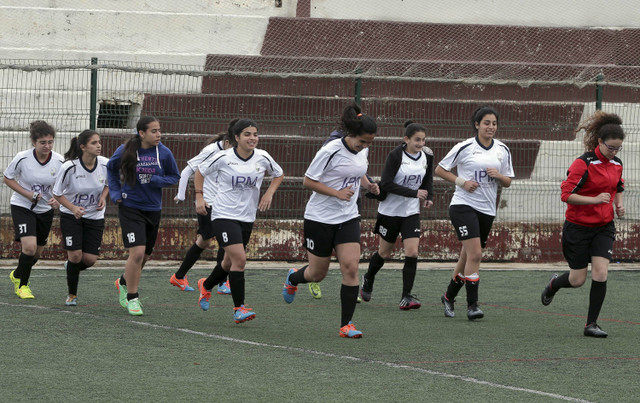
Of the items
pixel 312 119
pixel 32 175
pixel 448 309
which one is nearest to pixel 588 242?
pixel 448 309

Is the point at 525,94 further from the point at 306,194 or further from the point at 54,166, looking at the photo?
the point at 54,166

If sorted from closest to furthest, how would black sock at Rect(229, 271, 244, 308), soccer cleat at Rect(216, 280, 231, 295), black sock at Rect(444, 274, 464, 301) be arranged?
black sock at Rect(229, 271, 244, 308)
black sock at Rect(444, 274, 464, 301)
soccer cleat at Rect(216, 280, 231, 295)

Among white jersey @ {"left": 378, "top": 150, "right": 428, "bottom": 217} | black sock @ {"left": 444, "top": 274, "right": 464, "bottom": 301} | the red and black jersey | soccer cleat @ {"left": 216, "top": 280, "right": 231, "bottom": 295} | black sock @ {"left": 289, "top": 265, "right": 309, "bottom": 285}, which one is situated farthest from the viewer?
→ soccer cleat @ {"left": 216, "top": 280, "right": 231, "bottom": 295}

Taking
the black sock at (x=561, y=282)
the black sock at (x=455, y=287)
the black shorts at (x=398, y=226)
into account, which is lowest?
the black sock at (x=455, y=287)

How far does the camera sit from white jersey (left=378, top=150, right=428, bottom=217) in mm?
10945

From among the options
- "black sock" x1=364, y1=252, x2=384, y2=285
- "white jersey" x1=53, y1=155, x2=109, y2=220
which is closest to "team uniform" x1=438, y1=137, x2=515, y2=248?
"black sock" x1=364, y1=252, x2=384, y2=285

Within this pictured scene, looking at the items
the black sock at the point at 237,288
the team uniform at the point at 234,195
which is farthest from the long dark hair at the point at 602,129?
the black sock at the point at 237,288

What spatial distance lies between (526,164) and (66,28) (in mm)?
8912

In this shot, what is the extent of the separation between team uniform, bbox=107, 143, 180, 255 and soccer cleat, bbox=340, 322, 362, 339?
2.34 metres

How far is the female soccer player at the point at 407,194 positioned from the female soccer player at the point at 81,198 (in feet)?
9.47

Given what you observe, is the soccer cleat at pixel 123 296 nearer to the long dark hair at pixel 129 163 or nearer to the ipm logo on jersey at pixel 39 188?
the long dark hair at pixel 129 163

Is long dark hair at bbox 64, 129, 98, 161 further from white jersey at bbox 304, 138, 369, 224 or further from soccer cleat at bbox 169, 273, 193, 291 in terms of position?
white jersey at bbox 304, 138, 369, 224

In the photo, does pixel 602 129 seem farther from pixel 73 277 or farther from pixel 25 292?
pixel 25 292

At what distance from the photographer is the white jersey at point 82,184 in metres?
10.6
